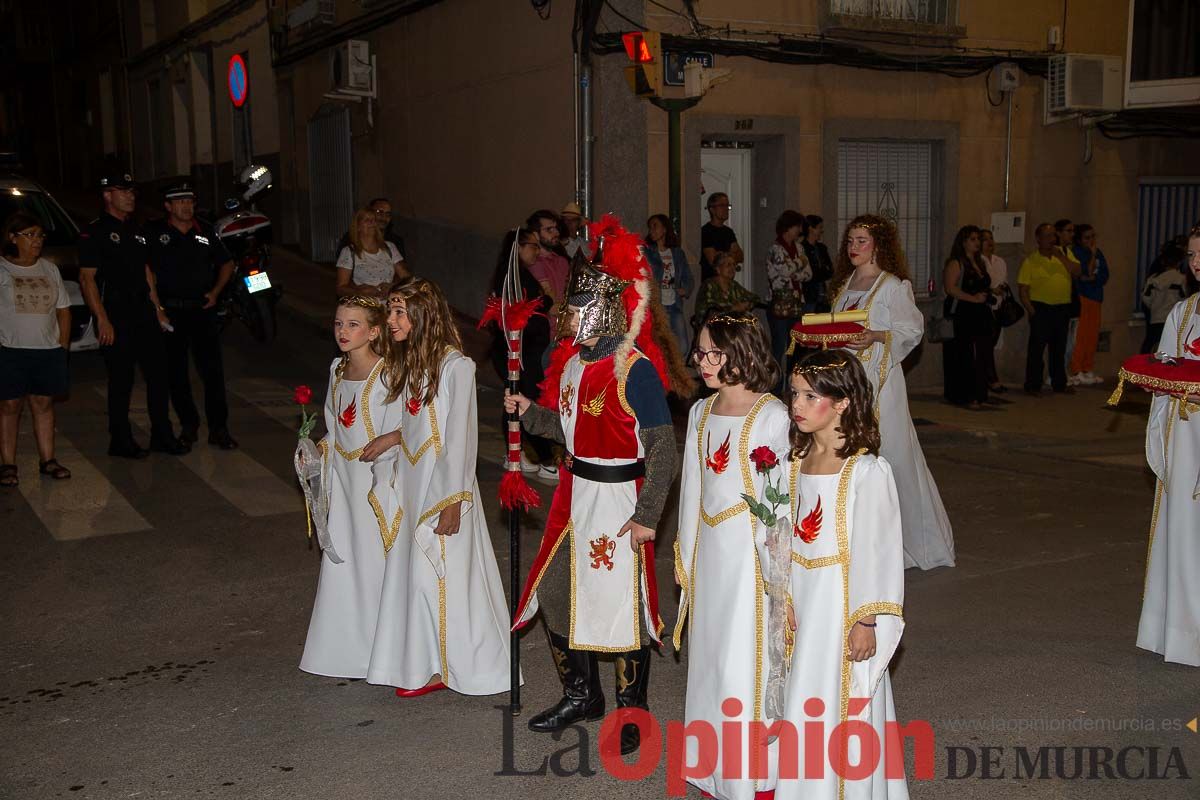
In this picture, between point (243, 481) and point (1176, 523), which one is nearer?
point (1176, 523)

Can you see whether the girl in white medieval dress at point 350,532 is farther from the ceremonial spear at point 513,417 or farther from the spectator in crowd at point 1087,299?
the spectator in crowd at point 1087,299

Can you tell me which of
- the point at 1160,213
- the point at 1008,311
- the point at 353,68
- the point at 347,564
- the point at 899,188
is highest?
the point at 353,68

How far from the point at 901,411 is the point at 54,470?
620 centimetres

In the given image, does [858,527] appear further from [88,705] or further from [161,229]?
[161,229]

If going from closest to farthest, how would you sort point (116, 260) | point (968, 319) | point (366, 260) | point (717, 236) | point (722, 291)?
point (116, 260) → point (366, 260) → point (722, 291) → point (717, 236) → point (968, 319)

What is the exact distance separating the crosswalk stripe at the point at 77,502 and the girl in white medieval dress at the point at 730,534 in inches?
195

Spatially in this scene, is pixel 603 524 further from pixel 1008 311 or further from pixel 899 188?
pixel 899 188

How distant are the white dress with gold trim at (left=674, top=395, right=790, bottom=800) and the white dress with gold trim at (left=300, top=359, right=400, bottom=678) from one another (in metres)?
1.79

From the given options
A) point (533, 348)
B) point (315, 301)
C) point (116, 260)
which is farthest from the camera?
point (315, 301)

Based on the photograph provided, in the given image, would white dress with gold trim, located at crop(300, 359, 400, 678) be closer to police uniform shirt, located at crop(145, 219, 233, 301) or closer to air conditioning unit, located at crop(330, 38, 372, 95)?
police uniform shirt, located at crop(145, 219, 233, 301)

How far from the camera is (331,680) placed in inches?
217

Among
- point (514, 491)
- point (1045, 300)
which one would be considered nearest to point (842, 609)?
point (514, 491)

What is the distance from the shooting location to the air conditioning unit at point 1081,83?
14.3 meters

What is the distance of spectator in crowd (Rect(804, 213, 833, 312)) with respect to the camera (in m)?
12.5
